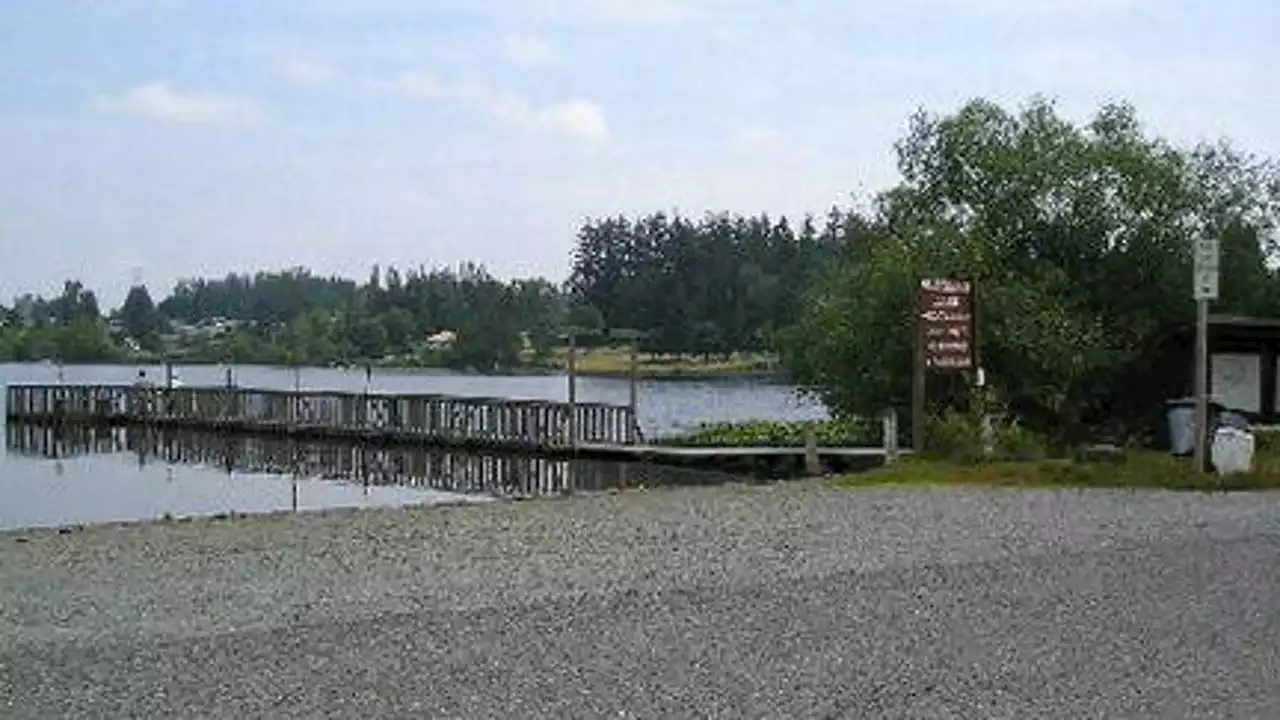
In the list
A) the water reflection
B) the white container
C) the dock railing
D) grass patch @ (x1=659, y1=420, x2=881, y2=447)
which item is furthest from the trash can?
the dock railing

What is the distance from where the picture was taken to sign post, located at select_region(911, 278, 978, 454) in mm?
22594

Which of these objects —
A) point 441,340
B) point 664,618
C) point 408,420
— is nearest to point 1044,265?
point 408,420

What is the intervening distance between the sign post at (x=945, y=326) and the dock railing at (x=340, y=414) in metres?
14.6

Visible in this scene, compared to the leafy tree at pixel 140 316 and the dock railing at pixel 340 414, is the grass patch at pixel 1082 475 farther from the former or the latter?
the leafy tree at pixel 140 316

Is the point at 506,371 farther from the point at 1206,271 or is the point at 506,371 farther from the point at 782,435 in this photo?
the point at 1206,271

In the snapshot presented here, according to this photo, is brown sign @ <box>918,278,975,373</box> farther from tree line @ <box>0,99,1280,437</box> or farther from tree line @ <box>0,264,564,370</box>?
tree line @ <box>0,264,564,370</box>

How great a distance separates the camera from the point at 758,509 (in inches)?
658

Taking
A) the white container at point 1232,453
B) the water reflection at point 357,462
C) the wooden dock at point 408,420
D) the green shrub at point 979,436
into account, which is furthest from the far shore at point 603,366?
the white container at point 1232,453

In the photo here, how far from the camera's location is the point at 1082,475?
19.2 m

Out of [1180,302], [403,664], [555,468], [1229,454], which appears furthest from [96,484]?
[403,664]

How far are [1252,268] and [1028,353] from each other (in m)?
9.72

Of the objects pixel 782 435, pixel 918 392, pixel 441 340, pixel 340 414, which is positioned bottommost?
pixel 340 414

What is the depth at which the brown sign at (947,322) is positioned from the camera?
22594mm

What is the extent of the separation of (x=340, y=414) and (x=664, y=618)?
4180cm
